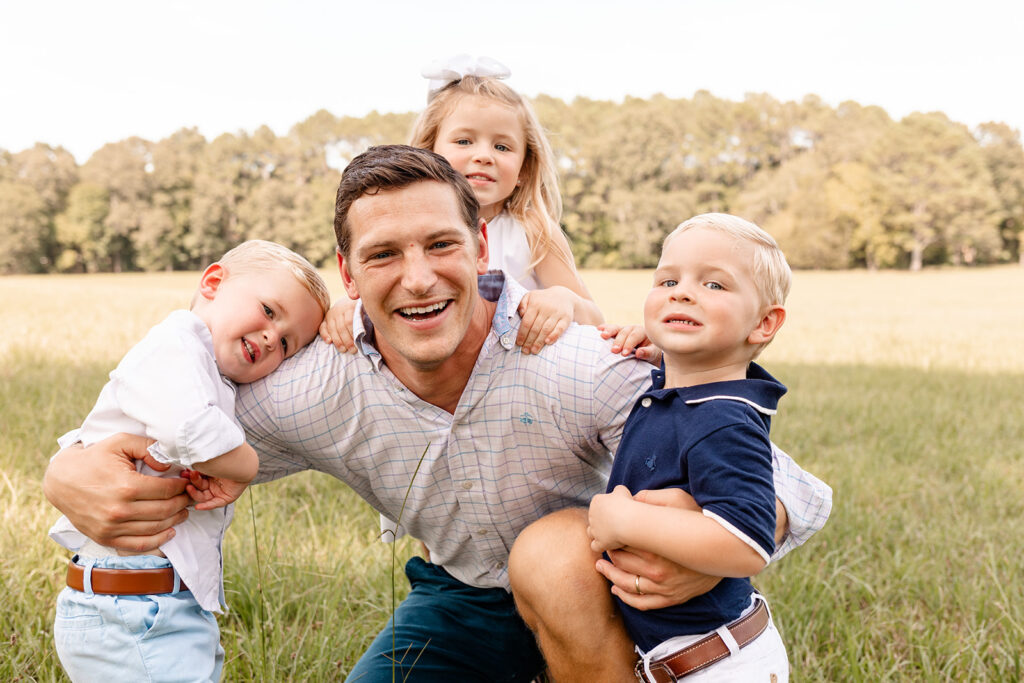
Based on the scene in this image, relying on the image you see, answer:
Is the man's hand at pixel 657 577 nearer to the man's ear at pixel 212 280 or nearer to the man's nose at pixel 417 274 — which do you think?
the man's nose at pixel 417 274

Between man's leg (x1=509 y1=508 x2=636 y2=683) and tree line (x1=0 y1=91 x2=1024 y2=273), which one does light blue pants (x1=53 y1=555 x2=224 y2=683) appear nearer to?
man's leg (x1=509 y1=508 x2=636 y2=683)

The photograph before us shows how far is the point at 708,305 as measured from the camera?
6.25 ft

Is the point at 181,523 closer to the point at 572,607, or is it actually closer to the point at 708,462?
the point at 572,607

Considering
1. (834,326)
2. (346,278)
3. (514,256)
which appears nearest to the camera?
(346,278)

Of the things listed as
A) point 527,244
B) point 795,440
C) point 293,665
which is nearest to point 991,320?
point 795,440

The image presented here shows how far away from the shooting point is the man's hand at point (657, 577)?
5.94ft

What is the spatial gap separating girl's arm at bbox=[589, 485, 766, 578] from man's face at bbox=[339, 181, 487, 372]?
724 millimetres

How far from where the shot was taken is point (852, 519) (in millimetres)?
3863

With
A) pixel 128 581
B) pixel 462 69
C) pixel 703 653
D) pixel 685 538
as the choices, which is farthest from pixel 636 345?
pixel 462 69

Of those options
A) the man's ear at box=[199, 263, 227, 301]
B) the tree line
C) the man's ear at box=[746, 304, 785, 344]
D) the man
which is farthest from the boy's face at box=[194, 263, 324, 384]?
the tree line

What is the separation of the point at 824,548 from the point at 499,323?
2188 mm

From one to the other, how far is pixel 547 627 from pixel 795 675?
970 mm

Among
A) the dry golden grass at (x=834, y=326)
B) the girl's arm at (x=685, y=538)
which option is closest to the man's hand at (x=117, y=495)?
the girl's arm at (x=685, y=538)

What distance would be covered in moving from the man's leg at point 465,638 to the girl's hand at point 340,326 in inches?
40.6
